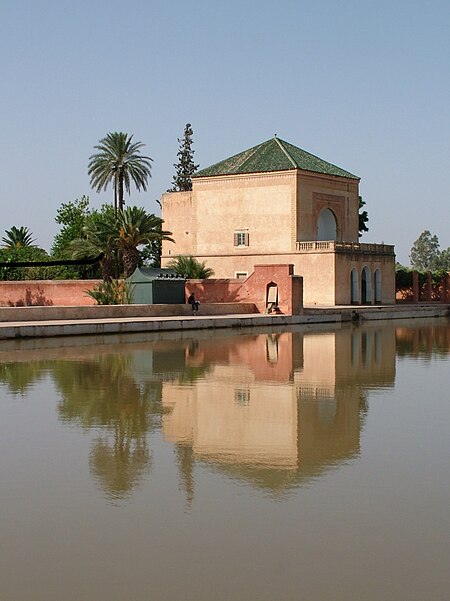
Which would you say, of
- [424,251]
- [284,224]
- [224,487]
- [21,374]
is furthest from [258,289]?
[424,251]

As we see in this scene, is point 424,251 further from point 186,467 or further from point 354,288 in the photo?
point 186,467

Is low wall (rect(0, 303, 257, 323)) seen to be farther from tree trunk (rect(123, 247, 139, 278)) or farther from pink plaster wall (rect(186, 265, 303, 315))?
tree trunk (rect(123, 247, 139, 278))

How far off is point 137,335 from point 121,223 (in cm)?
1079

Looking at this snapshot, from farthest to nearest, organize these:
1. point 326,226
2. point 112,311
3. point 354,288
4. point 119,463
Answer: point 326,226 → point 354,288 → point 112,311 → point 119,463

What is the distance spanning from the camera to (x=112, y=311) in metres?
29.7

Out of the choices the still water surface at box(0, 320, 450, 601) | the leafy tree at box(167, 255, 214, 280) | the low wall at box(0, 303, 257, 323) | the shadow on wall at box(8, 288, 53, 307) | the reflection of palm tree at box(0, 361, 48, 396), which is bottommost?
the still water surface at box(0, 320, 450, 601)

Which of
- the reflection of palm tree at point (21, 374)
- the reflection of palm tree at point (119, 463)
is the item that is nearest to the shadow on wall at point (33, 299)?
the reflection of palm tree at point (21, 374)

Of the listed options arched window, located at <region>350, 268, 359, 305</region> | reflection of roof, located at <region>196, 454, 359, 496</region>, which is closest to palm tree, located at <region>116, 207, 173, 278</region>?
arched window, located at <region>350, 268, 359, 305</region>

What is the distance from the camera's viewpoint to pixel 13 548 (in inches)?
240

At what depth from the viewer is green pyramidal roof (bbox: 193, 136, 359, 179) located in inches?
1668

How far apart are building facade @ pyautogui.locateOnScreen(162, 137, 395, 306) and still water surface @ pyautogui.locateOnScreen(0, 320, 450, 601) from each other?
25.2m

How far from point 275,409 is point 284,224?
3033cm

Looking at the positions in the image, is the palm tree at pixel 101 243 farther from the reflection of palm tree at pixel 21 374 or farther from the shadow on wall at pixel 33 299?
the reflection of palm tree at pixel 21 374

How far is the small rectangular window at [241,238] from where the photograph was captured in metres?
43.0
